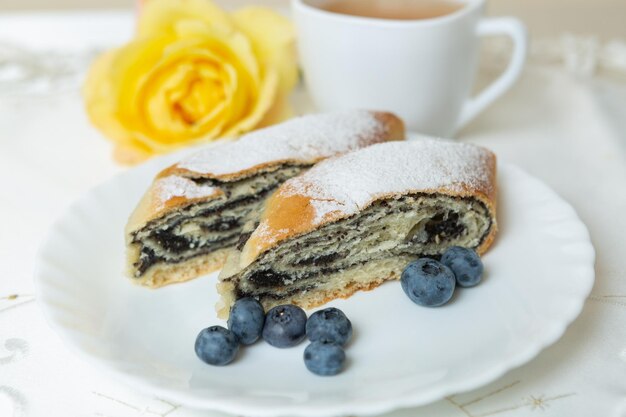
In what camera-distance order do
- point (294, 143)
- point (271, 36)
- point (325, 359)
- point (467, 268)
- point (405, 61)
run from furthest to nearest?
point (271, 36) < point (405, 61) < point (294, 143) < point (467, 268) < point (325, 359)

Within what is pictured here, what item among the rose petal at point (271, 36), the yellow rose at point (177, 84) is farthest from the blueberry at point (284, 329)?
the rose petal at point (271, 36)

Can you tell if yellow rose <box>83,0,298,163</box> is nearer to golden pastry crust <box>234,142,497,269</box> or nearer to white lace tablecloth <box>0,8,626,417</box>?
white lace tablecloth <box>0,8,626,417</box>

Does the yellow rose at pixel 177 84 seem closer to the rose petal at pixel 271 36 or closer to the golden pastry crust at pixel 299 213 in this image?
the rose petal at pixel 271 36

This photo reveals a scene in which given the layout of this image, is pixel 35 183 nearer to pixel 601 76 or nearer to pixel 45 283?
pixel 45 283

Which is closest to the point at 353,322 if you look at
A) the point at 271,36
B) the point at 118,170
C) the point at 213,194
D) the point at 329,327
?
the point at 329,327

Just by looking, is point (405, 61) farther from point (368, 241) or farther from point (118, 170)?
point (118, 170)

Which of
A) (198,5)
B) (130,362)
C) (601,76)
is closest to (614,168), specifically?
(601,76)

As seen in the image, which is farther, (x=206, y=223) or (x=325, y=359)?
(x=206, y=223)
